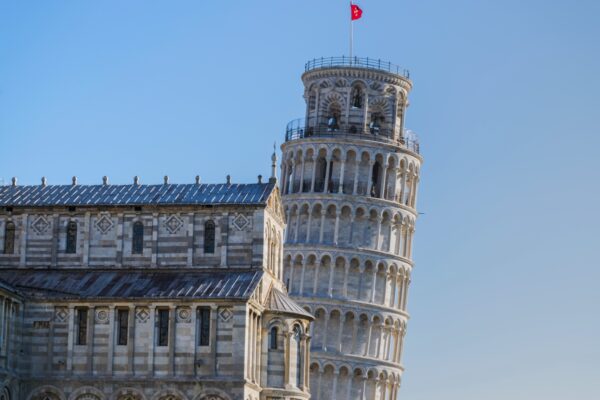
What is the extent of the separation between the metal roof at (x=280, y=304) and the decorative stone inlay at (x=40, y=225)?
13897 millimetres

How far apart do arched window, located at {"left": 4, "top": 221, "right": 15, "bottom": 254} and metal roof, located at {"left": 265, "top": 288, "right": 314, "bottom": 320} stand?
51.4 feet

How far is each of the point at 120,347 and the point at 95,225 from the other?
366 inches

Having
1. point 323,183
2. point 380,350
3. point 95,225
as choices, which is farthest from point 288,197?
point 95,225

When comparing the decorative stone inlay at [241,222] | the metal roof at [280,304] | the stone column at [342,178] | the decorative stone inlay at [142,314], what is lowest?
the decorative stone inlay at [142,314]

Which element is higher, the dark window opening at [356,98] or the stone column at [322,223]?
the dark window opening at [356,98]

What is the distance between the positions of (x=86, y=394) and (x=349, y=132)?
5657 centimetres

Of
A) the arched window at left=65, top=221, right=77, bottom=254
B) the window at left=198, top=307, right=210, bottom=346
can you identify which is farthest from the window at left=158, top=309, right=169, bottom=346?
the arched window at left=65, top=221, right=77, bottom=254

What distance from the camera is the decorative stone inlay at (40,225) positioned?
99812mm

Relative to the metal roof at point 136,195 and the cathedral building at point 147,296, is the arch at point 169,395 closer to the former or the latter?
the cathedral building at point 147,296

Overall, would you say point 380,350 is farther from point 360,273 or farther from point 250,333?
point 250,333

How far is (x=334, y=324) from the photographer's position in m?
141

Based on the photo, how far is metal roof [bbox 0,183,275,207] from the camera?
98.9 metres

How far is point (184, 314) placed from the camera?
92.9 m

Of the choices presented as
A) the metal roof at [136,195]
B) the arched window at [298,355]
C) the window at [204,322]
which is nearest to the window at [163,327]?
the window at [204,322]
